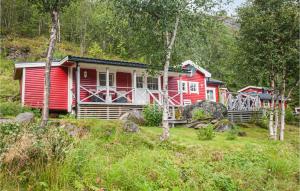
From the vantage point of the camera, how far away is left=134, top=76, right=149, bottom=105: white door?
1896 cm

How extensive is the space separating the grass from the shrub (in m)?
4.28

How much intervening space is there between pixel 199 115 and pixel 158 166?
10.00 m

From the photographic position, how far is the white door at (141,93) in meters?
19.0

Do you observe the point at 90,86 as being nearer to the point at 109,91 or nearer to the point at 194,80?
the point at 109,91

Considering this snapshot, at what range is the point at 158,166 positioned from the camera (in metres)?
7.20

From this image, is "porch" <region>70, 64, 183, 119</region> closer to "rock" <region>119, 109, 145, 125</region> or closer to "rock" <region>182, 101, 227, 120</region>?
"rock" <region>182, 101, 227, 120</region>

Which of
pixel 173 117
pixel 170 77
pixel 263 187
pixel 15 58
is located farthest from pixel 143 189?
pixel 15 58

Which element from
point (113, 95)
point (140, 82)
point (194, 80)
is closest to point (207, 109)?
point (140, 82)

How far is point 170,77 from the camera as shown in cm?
2266

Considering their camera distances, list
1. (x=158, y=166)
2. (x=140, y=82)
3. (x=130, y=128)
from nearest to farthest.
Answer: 1. (x=158, y=166)
2. (x=130, y=128)
3. (x=140, y=82)

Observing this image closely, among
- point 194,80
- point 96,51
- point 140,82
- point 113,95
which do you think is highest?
point 96,51

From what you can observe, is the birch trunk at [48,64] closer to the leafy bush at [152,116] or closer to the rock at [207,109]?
the leafy bush at [152,116]

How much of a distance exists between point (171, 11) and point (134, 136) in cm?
465

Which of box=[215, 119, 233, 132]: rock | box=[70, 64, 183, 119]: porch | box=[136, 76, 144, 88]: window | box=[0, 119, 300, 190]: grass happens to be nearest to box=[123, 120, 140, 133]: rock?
box=[0, 119, 300, 190]: grass
